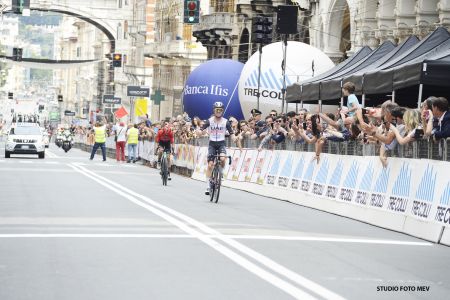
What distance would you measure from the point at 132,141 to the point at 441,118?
35.8 m

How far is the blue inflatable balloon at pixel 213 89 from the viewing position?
4700cm

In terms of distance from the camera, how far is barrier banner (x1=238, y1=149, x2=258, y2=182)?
97.9ft

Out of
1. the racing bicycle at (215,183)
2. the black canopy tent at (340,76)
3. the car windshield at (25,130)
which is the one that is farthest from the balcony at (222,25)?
the racing bicycle at (215,183)

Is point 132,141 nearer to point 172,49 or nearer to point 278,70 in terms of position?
point 278,70

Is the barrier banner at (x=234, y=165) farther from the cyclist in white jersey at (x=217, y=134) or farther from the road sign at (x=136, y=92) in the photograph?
the road sign at (x=136, y=92)

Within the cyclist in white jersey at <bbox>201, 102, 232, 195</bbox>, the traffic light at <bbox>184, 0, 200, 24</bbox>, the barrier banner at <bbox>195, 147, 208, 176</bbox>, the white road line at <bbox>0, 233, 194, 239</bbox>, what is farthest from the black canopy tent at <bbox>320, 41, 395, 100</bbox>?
the white road line at <bbox>0, 233, 194, 239</bbox>

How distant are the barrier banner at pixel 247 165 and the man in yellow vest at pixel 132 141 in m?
21.8

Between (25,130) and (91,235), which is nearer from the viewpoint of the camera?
(91,235)

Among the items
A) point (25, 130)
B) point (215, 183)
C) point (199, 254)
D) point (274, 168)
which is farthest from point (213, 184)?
point (25, 130)

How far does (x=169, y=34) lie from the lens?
90.8 meters

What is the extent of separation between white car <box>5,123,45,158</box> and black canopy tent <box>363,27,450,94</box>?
90.3 ft

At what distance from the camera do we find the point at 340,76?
3078cm

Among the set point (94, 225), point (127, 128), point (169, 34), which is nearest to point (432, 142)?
point (94, 225)

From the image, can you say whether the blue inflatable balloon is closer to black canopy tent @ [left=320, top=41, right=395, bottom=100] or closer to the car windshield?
the car windshield
